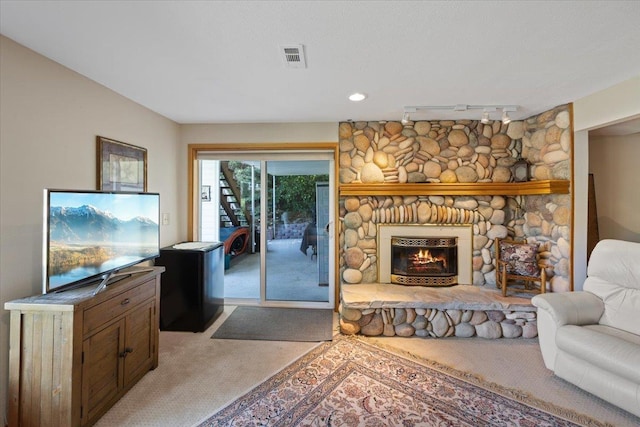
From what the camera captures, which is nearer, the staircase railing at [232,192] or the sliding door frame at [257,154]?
the sliding door frame at [257,154]

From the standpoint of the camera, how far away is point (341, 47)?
1.82 m

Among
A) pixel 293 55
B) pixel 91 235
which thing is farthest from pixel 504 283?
pixel 91 235

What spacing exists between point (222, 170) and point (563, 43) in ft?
12.0

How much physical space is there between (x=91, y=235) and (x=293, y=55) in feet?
5.78

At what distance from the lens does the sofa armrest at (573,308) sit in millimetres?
2234

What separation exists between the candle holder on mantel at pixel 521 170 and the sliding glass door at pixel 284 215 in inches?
84.5

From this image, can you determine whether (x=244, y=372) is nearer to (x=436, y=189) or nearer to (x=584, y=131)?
(x=436, y=189)

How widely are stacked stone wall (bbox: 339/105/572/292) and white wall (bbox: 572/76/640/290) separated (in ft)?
1.79

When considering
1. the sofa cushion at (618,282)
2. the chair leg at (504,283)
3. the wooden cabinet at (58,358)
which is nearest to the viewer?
the wooden cabinet at (58,358)

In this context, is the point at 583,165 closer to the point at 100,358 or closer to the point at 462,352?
the point at 462,352

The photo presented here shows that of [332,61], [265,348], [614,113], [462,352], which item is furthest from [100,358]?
[614,113]

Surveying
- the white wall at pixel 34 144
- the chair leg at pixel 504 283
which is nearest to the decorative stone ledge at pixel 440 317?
the chair leg at pixel 504 283

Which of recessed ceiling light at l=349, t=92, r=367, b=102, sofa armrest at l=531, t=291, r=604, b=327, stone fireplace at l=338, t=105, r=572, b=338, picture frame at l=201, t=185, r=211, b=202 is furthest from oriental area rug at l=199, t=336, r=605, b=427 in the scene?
picture frame at l=201, t=185, r=211, b=202

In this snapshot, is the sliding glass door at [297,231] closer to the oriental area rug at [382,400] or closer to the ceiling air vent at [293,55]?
the oriental area rug at [382,400]
